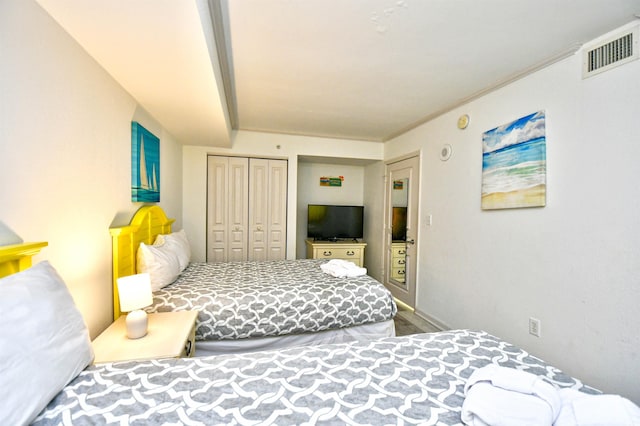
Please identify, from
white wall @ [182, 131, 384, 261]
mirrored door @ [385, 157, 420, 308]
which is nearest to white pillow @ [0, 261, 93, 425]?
white wall @ [182, 131, 384, 261]

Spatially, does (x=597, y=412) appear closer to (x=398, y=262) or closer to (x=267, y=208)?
(x=398, y=262)

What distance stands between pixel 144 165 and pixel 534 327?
3502 millimetres

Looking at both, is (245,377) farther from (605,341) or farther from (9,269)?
(605,341)

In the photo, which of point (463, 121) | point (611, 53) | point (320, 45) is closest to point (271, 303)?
point (320, 45)

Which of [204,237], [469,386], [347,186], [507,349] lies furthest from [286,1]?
[347,186]

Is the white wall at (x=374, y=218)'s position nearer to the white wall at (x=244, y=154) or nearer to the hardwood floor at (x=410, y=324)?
the white wall at (x=244, y=154)

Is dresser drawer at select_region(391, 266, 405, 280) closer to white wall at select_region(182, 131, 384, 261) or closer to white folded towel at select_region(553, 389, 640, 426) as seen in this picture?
white wall at select_region(182, 131, 384, 261)

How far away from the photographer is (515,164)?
2.25 m

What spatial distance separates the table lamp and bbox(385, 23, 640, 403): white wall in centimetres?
276

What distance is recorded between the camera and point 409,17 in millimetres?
1610

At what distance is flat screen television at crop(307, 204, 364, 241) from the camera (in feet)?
15.1

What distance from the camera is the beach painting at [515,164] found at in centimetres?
209

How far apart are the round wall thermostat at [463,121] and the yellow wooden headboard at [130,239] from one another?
10.4ft

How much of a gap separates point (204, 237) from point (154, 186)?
1.48 meters
